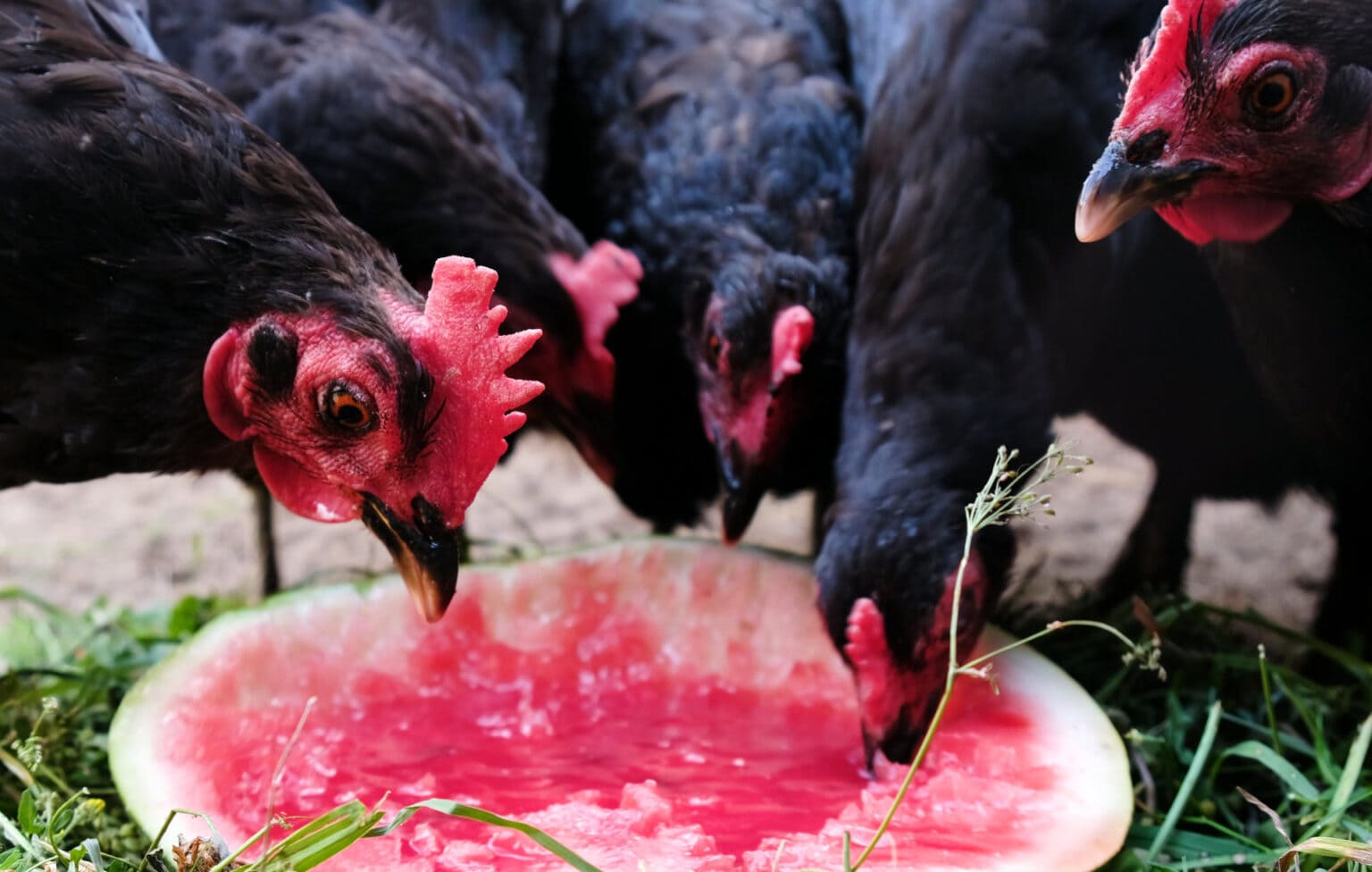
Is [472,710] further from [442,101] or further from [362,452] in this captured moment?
[442,101]

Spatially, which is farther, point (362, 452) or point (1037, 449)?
point (1037, 449)

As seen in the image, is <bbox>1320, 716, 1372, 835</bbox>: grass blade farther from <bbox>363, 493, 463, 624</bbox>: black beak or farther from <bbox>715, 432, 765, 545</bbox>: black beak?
<bbox>363, 493, 463, 624</bbox>: black beak

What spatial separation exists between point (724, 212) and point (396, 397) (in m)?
0.98

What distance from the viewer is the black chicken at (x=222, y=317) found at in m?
1.31

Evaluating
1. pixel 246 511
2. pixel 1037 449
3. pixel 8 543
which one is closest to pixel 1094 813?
pixel 1037 449

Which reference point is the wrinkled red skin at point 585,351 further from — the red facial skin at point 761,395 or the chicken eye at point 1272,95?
the chicken eye at point 1272,95

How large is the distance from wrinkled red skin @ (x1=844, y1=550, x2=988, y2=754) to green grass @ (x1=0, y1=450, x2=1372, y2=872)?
168 mm

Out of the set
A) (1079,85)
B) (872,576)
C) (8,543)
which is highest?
(1079,85)

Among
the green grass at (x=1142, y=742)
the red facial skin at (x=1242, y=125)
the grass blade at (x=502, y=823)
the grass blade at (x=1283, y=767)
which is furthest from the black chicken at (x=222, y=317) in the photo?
the grass blade at (x=1283, y=767)

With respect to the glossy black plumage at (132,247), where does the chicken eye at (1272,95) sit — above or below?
above

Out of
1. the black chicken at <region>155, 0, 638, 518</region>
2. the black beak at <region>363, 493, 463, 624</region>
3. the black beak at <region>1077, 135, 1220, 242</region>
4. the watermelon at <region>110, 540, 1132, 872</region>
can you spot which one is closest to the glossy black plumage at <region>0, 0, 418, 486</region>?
the black beak at <region>363, 493, 463, 624</region>

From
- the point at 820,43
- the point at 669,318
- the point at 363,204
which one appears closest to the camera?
the point at 363,204

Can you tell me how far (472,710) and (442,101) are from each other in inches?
33.7

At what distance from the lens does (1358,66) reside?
143 cm
